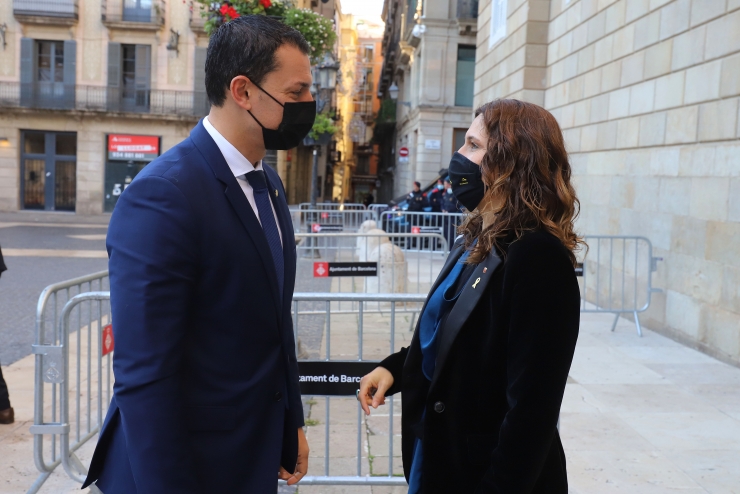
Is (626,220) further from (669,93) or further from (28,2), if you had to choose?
(28,2)

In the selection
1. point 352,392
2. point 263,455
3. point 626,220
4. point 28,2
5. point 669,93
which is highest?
point 28,2

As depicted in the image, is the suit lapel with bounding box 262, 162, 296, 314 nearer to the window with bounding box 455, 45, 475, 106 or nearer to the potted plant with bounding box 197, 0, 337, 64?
the potted plant with bounding box 197, 0, 337, 64

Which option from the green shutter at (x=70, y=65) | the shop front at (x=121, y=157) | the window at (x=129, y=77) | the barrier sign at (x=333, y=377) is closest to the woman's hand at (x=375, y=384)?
the barrier sign at (x=333, y=377)

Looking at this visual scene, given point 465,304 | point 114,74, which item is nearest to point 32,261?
point 465,304

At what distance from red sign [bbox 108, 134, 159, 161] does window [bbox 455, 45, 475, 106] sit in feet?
45.0

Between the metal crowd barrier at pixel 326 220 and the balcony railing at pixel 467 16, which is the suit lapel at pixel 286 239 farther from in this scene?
the balcony railing at pixel 467 16

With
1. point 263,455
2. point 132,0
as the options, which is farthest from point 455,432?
point 132,0

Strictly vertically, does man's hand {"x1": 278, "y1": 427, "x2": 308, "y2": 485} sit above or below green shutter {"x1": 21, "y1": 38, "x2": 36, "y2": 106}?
below

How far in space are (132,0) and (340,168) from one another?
4798 centimetres

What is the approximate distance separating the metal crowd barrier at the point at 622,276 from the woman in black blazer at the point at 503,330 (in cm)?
592

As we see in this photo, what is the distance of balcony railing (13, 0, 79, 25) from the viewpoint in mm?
31391

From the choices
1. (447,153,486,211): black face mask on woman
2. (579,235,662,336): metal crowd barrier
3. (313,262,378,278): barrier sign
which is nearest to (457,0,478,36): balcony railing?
(579,235,662,336): metal crowd barrier

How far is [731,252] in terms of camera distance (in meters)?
6.93

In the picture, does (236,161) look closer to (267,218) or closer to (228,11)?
(267,218)
